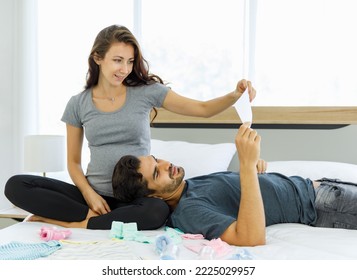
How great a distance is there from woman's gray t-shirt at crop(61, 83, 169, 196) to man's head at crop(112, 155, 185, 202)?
24cm

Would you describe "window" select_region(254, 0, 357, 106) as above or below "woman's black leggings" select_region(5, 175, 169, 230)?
above

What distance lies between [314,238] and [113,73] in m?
1.09

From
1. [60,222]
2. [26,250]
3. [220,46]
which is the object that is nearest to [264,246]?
[26,250]

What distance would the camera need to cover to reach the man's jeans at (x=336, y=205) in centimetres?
172

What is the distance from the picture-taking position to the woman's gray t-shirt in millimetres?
2090

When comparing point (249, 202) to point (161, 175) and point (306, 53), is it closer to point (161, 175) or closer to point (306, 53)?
point (161, 175)

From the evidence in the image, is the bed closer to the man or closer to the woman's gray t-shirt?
the man

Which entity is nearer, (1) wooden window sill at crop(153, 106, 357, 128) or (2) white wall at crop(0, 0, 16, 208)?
(1) wooden window sill at crop(153, 106, 357, 128)

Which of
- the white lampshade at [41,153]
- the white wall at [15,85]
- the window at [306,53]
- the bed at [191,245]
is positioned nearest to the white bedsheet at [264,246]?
the bed at [191,245]

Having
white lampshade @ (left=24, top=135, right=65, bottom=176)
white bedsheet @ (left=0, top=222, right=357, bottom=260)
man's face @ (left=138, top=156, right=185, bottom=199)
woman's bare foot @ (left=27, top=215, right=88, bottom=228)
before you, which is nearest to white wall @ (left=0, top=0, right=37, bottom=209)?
white lampshade @ (left=24, top=135, right=65, bottom=176)

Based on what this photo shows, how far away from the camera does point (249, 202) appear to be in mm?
1484

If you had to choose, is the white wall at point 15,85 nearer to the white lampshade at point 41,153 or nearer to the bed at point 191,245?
the white lampshade at point 41,153

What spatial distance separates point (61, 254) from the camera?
139cm

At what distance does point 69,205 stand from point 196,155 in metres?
0.86
